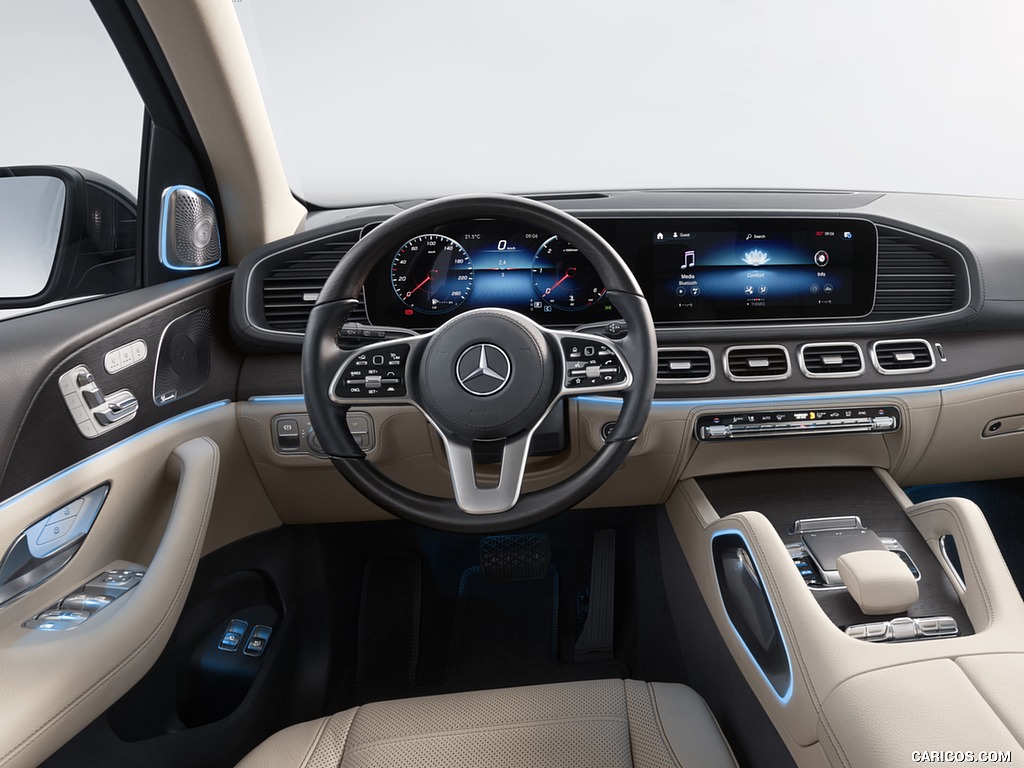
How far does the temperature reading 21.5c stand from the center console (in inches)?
22.8

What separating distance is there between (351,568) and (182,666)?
2.09 ft

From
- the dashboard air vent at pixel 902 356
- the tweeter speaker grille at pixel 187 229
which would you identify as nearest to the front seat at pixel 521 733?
the dashboard air vent at pixel 902 356

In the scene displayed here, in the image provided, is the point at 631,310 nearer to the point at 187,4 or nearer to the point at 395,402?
the point at 395,402

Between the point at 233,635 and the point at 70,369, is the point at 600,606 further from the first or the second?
the point at 70,369

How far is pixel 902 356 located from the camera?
1.74 m

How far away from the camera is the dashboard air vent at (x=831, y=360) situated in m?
1.71

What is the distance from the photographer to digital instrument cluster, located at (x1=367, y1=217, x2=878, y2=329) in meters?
1.60

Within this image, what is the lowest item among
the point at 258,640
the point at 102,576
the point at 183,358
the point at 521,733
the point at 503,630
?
the point at 503,630

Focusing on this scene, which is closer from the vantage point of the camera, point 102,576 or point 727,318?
point 102,576

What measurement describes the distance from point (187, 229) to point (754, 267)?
135 cm

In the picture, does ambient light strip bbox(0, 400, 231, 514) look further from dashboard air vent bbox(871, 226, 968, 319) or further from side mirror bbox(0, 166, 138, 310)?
dashboard air vent bbox(871, 226, 968, 319)

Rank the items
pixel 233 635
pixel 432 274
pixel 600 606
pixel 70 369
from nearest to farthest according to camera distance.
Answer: pixel 70 369, pixel 432 274, pixel 233 635, pixel 600 606

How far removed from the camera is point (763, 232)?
5.59 feet

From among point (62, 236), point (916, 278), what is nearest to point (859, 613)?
point (916, 278)
